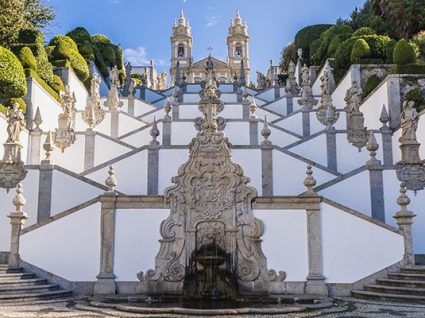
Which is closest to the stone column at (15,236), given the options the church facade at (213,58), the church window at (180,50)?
the church facade at (213,58)

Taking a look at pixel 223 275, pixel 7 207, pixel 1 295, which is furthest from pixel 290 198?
pixel 7 207

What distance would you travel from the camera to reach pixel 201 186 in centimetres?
1148

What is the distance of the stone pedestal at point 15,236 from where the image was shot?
11188mm

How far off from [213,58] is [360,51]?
44.1 meters

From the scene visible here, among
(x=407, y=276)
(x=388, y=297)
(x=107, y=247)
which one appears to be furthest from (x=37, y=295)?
(x=407, y=276)

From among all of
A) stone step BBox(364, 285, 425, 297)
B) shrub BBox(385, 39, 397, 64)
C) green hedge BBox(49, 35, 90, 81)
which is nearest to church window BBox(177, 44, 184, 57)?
green hedge BBox(49, 35, 90, 81)

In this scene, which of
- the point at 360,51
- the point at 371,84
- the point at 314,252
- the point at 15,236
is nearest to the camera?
the point at 314,252

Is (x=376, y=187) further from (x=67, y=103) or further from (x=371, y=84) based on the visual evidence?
(x=67, y=103)

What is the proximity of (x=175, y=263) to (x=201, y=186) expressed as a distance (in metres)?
1.81

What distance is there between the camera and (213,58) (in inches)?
2643

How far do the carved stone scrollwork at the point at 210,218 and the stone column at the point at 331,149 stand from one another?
698 centimetres

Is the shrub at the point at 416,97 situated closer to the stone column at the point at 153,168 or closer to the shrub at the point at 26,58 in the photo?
the stone column at the point at 153,168

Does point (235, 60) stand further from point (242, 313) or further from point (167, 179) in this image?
point (242, 313)

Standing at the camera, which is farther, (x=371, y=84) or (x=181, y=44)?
(x=181, y=44)
